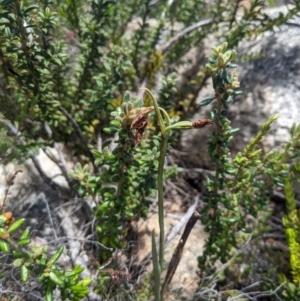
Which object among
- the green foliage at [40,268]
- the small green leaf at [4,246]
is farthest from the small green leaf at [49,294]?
the small green leaf at [4,246]

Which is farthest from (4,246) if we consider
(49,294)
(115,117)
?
(115,117)

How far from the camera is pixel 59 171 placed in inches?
82.7

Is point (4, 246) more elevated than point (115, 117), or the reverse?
point (115, 117)

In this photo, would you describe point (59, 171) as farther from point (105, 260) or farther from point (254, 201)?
point (254, 201)

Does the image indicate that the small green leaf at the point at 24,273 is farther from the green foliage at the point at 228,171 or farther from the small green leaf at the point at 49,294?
the green foliage at the point at 228,171

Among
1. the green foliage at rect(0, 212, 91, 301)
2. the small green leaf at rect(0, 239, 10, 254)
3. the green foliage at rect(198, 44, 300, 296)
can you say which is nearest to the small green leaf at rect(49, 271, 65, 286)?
the green foliage at rect(0, 212, 91, 301)

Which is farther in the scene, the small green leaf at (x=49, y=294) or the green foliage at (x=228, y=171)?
the green foliage at (x=228, y=171)

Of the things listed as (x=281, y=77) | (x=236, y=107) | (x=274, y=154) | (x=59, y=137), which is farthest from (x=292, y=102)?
(x=59, y=137)

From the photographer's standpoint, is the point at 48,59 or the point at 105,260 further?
the point at 105,260

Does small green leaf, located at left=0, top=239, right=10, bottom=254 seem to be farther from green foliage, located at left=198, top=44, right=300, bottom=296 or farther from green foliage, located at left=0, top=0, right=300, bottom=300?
green foliage, located at left=198, top=44, right=300, bottom=296

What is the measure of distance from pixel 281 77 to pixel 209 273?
1.26m

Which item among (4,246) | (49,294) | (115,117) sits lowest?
(49,294)

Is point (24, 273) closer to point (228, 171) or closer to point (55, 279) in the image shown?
point (55, 279)

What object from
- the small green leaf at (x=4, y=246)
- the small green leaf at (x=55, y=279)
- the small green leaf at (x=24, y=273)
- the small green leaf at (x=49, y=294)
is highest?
the small green leaf at (x=4, y=246)
